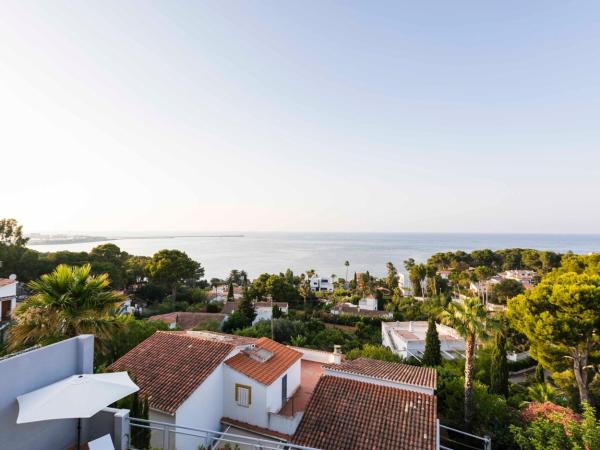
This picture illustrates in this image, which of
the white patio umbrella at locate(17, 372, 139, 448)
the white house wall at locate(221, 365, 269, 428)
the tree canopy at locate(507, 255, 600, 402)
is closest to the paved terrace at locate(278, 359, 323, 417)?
the white house wall at locate(221, 365, 269, 428)

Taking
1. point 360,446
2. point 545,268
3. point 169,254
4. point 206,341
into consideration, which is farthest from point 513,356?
point 545,268

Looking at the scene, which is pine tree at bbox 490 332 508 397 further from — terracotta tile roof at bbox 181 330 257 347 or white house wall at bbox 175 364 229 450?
white house wall at bbox 175 364 229 450

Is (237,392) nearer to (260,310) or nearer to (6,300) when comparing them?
(6,300)

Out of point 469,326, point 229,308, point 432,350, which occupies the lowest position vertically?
point 229,308

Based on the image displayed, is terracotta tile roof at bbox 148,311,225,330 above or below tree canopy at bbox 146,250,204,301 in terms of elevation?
below

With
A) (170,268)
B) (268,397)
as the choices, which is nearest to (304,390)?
(268,397)

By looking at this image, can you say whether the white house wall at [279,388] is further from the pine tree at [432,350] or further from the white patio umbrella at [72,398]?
the pine tree at [432,350]

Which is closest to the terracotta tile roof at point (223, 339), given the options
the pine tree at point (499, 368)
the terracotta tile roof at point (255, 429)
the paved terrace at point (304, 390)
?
the terracotta tile roof at point (255, 429)
